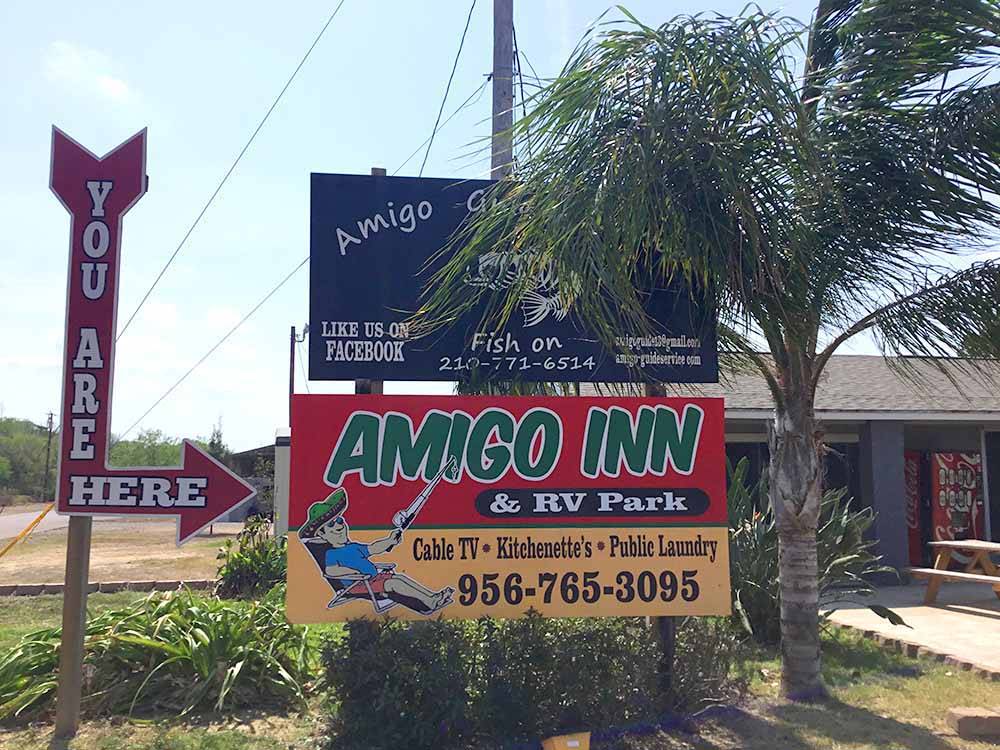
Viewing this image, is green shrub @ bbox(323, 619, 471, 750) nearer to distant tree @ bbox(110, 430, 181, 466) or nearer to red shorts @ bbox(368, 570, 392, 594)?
red shorts @ bbox(368, 570, 392, 594)

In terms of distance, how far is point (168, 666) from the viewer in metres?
6.75

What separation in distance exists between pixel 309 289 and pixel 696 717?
405 cm

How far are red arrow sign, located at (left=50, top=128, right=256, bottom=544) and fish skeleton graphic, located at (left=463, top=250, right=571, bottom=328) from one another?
221 centimetres

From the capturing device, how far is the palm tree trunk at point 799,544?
6680mm

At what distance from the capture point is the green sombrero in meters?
5.96

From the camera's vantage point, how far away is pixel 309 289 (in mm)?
6543

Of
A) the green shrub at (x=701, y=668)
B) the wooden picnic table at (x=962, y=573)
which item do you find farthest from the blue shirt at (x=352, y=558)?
the wooden picnic table at (x=962, y=573)

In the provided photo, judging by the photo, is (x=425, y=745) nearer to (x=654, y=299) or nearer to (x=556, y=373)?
(x=556, y=373)

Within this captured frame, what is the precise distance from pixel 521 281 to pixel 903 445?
9.74 metres

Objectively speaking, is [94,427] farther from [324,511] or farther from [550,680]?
[550,680]

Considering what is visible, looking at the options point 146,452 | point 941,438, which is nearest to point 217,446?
point 146,452

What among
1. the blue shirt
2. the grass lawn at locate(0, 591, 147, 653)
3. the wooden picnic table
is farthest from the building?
the grass lawn at locate(0, 591, 147, 653)

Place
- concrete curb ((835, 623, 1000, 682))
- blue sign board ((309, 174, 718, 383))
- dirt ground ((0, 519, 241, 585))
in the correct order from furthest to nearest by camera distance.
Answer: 1. dirt ground ((0, 519, 241, 585))
2. concrete curb ((835, 623, 1000, 682))
3. blue sign board ((309, 174, 718, 383))

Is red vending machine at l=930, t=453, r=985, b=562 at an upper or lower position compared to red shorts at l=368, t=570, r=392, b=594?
upper
